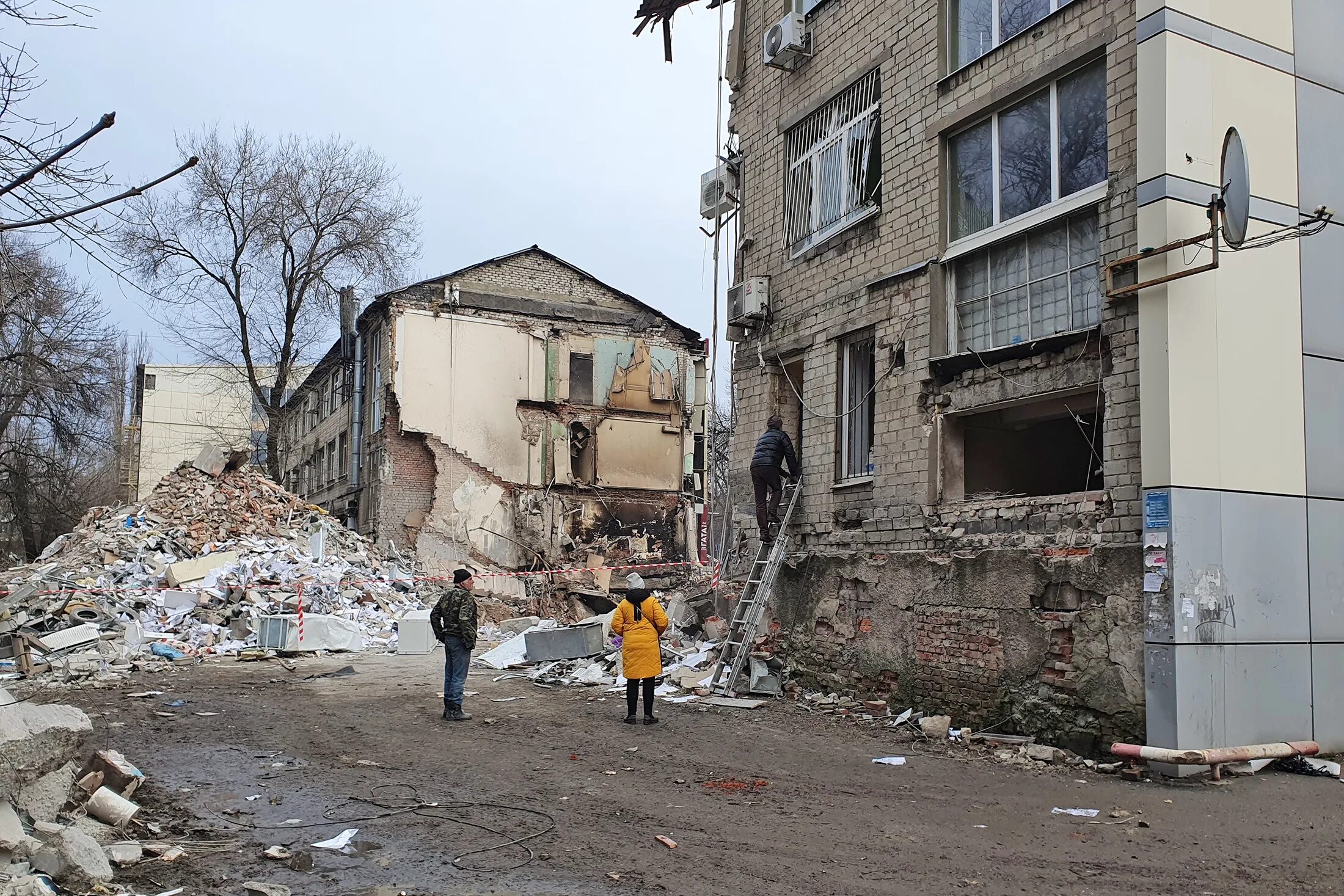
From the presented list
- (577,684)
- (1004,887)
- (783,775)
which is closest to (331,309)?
(577,684)

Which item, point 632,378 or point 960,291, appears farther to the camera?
point 632,378

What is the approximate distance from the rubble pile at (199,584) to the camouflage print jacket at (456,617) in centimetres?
551

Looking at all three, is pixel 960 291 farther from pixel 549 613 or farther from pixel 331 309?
pixel 331 309

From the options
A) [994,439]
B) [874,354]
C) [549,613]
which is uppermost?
[874,354]

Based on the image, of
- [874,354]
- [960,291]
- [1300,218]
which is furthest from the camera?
[874,354]

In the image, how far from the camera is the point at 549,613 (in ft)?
83.8

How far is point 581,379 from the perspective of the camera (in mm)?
29266

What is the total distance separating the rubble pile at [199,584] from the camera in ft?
49.6

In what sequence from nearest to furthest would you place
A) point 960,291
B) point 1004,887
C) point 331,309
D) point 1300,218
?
point 1004,887 < point 1300,218 < point 960,291 < point 331,309

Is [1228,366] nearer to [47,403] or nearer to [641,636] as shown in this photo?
[641,636]

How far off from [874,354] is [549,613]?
1621 cm

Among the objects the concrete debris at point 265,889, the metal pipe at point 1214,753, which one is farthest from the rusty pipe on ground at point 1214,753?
the concrete debris at point 265,889

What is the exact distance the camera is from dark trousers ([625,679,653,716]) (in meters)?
10.0

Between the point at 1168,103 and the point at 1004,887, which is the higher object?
the point at 1168,103
